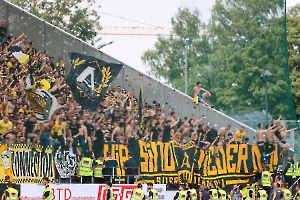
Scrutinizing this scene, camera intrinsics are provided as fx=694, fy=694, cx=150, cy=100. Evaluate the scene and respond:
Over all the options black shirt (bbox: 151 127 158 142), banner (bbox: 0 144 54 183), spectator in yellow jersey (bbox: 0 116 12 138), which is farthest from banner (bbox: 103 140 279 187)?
spectator in yellow jersey (bbox: 0 116 12 138)

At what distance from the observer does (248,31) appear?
3050cm

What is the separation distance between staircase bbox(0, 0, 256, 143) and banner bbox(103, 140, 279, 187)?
1.13 meters

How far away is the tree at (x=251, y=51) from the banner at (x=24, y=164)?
29.5ft

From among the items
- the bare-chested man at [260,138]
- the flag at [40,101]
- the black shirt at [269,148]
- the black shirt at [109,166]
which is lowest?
the black shirt at [109,166]

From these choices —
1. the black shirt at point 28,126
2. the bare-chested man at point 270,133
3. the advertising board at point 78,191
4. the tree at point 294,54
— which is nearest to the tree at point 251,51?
the bare-chested man at point 270,133

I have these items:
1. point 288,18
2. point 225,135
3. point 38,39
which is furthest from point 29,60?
point 288,18

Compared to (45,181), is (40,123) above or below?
above

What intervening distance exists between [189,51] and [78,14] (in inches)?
446

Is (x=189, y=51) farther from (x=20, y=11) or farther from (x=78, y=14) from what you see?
(x=78, y=14)

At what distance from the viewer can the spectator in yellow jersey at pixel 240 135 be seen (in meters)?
29.3

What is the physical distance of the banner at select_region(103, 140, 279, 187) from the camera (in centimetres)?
2722

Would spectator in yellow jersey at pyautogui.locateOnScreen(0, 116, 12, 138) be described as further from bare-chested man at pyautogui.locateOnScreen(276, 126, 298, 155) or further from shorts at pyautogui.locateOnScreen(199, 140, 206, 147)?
bare-chested man at pyautogui.locateOnScreen(276, 126, 298, 155)

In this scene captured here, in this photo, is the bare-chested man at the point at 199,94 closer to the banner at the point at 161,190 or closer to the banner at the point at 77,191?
the banner at the point at 161,190

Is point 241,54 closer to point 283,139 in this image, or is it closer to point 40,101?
point 283,139
